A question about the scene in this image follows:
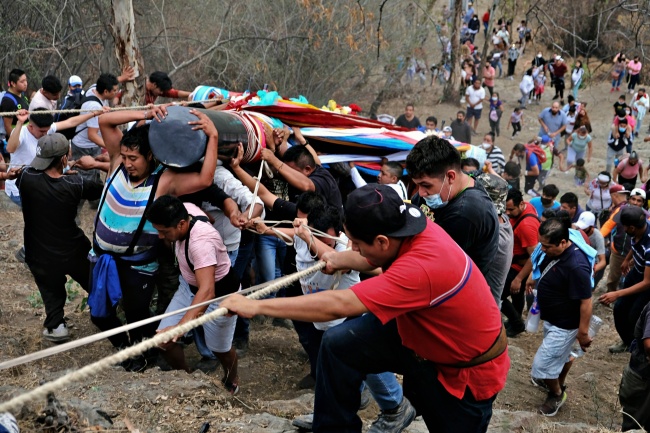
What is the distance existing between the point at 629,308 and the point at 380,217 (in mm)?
4307

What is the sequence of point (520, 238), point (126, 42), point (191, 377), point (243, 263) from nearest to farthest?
point (191, 377), point (243, 263), point (520, 238), point (126, 42)

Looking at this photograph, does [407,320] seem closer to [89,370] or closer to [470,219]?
[470,219]

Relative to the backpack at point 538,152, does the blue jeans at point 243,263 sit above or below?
above

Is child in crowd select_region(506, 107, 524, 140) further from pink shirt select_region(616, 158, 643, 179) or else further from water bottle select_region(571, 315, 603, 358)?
water bottle select_region(571, 315, 603, 358)

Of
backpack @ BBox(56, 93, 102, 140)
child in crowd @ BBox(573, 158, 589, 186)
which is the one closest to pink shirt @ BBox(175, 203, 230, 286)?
backpack @ BBox(56, 93, 102, 140)

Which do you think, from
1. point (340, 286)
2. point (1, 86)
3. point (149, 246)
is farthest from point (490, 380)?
point (1, 86)

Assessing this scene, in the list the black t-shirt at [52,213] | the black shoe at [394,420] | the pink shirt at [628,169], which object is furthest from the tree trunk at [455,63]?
the black shoe at [394,420]

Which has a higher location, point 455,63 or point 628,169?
point 455,63

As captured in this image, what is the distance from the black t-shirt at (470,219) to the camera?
13.2 feet

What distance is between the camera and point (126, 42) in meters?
7.76

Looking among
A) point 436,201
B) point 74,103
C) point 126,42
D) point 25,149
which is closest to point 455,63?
point 126,42

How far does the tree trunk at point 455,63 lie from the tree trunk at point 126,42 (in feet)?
45.4

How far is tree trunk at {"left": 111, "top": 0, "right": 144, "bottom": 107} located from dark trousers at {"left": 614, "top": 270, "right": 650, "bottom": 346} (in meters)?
5.35

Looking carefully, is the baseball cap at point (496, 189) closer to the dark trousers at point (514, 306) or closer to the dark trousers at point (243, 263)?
the dark trousers at point (243, 263)
